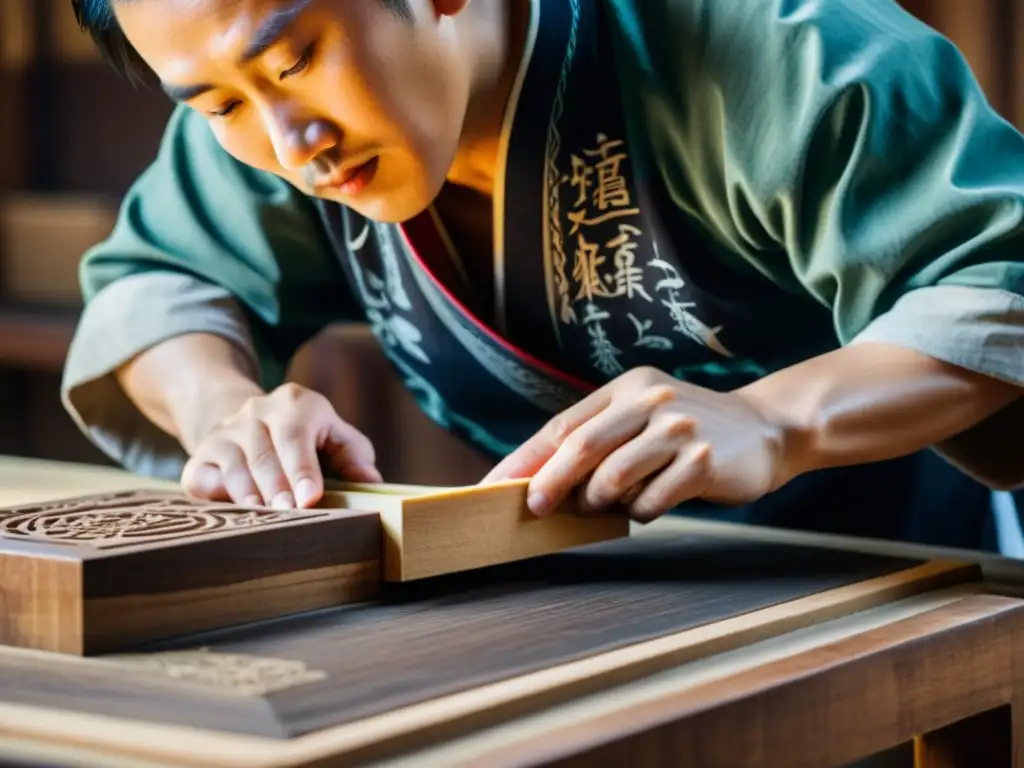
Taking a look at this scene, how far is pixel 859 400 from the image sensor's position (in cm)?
106

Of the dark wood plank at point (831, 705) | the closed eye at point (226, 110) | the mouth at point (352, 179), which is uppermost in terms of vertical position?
the closed eye at point (226, 110)

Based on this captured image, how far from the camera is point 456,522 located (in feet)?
3.08

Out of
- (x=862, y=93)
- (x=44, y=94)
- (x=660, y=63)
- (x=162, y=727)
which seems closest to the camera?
(x=162, y=727)

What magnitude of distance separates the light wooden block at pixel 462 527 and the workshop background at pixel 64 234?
148cm

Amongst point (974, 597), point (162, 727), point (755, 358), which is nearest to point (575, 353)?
point (755, 358)

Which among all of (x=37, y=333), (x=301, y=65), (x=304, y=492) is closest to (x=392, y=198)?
(x=301, y=65)

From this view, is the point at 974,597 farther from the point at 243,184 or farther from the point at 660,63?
the point at 243,184

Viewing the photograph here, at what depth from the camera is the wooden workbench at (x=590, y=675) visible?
0.65 m

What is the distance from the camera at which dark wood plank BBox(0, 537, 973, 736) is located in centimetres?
70

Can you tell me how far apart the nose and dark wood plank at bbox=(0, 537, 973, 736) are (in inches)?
11.5

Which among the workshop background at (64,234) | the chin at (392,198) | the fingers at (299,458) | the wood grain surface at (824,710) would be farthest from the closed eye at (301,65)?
the workshop background at (64,234)

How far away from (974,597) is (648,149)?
44 cm

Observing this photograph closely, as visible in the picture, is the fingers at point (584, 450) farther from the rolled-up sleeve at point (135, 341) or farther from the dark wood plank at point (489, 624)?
the rolled-up sleeve at point (135, 341)

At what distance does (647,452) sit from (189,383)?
19.3 inches
